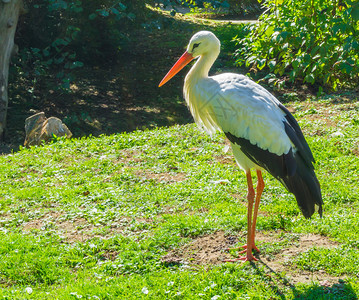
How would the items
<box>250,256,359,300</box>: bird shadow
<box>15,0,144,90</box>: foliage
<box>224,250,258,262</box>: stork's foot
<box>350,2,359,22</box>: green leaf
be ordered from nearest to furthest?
1. <box>250,256,359,300</box>: bird shadow
2. <box>224,250,258,262</box>: stork's foot
3. <box>350,2,359,22</box>: green leaf
4. <box>15,0,144,90</box>: foliage

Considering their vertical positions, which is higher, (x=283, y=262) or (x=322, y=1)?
(x=322, y=1)

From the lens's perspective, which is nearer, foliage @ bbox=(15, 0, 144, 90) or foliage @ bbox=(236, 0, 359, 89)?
foliage @ bbox=(236, 0, 359, 89)

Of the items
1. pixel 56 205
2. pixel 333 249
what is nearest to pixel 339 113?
pixel 333 249

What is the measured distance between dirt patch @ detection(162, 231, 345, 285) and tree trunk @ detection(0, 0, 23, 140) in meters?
5.37

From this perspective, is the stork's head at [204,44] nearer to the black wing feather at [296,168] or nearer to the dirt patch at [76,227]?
the black wing feather at [296,168]

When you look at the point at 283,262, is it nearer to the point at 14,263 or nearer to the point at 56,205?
the point at 14,263

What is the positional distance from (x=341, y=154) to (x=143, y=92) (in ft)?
18.7

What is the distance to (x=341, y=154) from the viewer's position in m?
5.77

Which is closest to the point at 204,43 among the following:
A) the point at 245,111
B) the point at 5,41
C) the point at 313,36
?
the point at 245,111

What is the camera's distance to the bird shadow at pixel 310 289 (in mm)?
3377

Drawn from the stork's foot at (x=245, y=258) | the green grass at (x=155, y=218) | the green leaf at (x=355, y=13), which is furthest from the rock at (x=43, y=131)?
the green leaf at (x=355, y=13)

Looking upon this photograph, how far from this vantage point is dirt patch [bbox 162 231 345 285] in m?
3.67

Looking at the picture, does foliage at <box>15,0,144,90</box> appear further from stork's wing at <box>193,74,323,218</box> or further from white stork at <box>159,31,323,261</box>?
stork's wing at <box>193,74,323,218</box>

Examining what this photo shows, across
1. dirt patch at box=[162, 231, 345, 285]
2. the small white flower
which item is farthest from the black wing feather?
the small white flower
